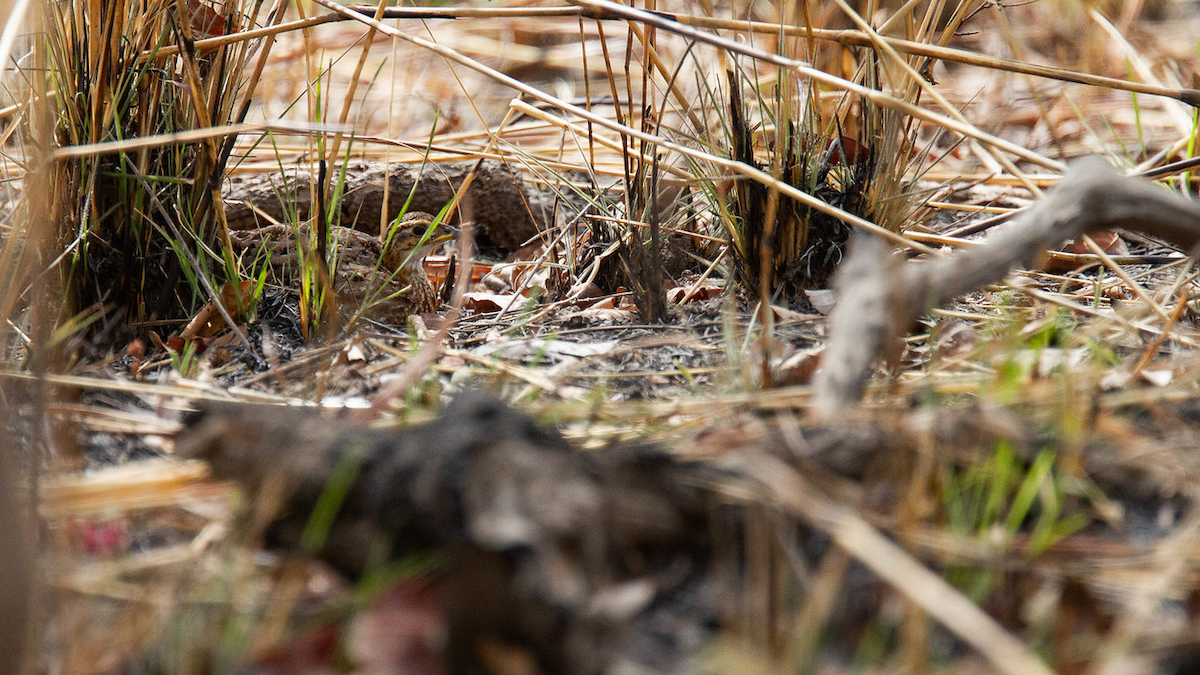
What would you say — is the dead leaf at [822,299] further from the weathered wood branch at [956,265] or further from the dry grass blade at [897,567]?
the dry grass blade at [897,567]

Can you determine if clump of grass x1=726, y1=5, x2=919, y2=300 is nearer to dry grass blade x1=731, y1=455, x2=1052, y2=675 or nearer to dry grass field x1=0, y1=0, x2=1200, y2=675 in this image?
dry grass field x1=0, y1=0, x2=1200, y2=675

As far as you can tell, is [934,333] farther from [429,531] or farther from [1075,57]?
[1075,57]

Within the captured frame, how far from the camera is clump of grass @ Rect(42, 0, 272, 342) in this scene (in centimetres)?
207

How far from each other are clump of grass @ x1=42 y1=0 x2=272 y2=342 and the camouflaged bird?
20 cm

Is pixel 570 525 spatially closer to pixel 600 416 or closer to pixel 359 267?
pixel 600 416

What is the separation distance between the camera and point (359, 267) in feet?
8.20

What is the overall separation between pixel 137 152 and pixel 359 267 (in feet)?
2.00

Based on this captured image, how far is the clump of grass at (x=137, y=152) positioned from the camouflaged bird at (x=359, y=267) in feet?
0.67

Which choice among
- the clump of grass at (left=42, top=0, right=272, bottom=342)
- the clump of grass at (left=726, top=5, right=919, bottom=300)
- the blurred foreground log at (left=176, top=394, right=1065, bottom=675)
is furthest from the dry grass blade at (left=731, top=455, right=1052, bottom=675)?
the clump of grass at (left=42, top=0, right=272, bottom=342)

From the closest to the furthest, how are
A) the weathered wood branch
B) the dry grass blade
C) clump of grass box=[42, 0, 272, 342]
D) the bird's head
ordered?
the dry grass blade, the weathered wood branch, clump of grass box=[42, 0, 272, 342], the bird's head

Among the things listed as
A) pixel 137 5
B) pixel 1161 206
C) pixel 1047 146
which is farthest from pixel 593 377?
pixel 1047 146

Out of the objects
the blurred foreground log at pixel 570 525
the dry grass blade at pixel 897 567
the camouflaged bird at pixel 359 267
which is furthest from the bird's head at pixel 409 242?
the dry grass blade at pixel 897 567

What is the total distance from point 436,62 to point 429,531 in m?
4.80

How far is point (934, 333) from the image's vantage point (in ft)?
6.26
